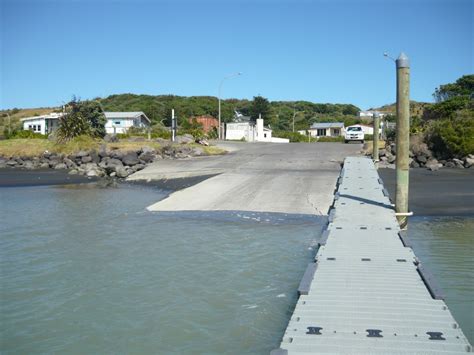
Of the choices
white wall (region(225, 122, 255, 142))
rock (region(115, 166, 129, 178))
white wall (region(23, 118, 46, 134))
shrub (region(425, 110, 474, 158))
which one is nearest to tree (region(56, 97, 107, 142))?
rock (region(115, 166, 129, 178))

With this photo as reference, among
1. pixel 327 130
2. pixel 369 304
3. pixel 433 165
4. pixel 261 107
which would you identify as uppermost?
pixel 261 107

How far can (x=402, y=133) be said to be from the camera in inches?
516

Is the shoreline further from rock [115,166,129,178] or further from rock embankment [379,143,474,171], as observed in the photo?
rock [115,166,129,178]

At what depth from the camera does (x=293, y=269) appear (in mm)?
10227

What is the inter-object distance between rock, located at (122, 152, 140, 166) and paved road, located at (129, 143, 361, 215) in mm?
1464

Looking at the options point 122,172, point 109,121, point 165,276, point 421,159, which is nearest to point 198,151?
point 122,172

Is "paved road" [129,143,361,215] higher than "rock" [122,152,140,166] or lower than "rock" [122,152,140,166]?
lower

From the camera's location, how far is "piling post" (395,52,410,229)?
12891 mm

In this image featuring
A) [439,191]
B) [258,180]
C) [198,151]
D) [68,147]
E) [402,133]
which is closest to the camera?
[402,133]

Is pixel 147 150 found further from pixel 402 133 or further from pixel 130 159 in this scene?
pixel 402 133

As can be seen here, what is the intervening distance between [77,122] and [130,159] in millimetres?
9585

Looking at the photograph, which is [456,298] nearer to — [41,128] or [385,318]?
[385,318]

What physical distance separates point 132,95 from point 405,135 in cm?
12545

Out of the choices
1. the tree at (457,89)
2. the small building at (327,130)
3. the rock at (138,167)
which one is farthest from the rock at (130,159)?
the small building at (327,130)
